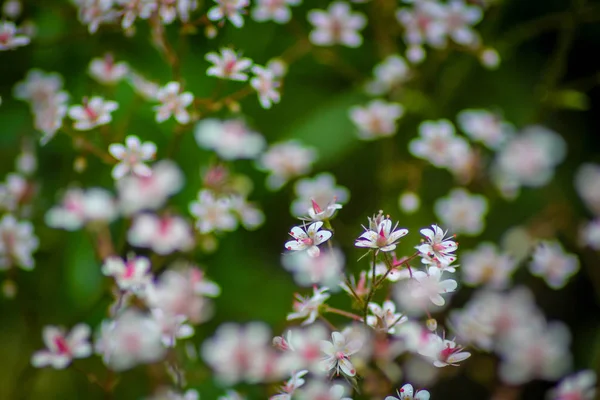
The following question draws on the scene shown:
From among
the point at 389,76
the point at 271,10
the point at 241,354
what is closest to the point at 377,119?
the point at 389,76

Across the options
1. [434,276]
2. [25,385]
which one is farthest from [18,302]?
[434,276]

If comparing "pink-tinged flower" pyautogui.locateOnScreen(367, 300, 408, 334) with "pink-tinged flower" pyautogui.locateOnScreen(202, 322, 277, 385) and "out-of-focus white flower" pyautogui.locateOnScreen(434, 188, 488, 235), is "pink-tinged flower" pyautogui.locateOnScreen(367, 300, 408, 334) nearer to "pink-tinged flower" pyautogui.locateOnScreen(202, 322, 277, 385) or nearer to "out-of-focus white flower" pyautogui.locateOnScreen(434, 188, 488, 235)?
"pink-tinged flower" pyautogui.locateOnScreen(202, 322, 277, 385)

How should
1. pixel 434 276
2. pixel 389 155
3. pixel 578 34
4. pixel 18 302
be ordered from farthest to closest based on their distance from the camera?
pixel 578 34 → pixel 389 155 → pixel 18 302 → pixel 434 276

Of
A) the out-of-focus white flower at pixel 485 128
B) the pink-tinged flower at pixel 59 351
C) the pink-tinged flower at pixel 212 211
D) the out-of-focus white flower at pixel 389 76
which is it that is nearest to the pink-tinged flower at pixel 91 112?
the pink-tinged flower at pixel 212 211

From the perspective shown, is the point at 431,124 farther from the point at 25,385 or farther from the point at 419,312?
the point at 25,385

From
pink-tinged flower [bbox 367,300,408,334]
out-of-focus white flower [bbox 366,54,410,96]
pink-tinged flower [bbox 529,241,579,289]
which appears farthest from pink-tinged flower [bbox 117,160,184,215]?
pink-tinged flower [bbox 529,241,579,289]

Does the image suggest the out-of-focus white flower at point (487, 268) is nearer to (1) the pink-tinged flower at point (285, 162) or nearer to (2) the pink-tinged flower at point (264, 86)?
(1) the pink-tinged flower at point (285, 162)
